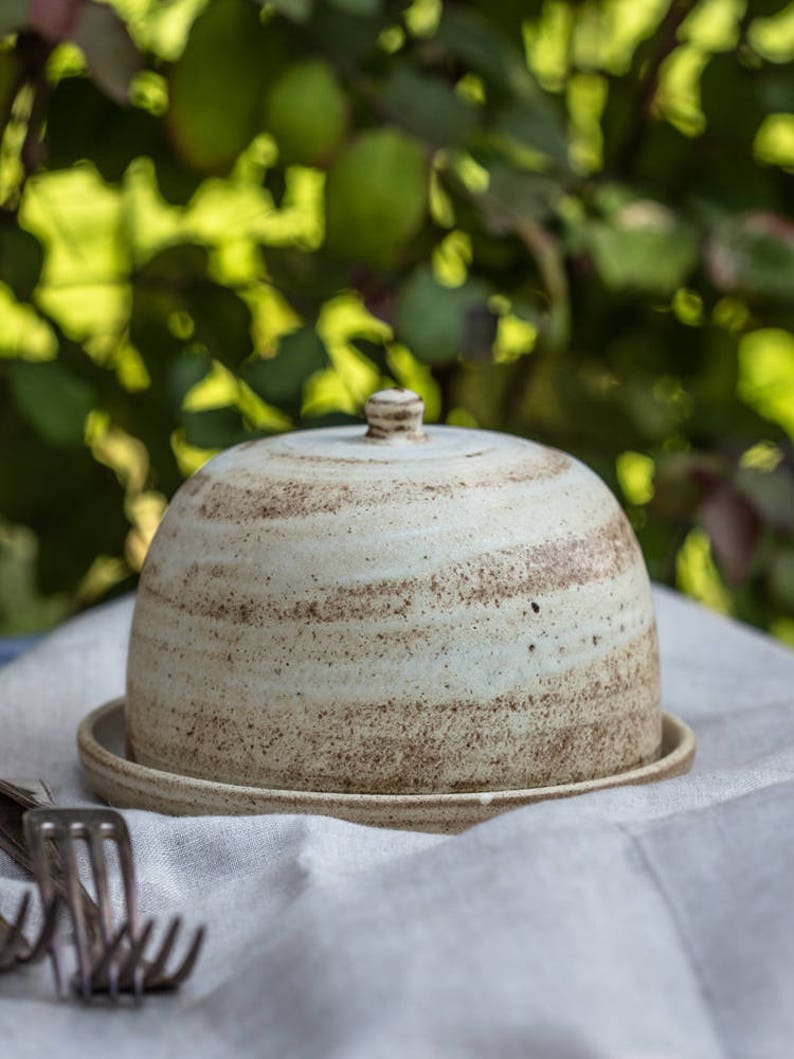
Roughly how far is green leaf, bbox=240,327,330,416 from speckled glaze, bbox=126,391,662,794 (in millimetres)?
370

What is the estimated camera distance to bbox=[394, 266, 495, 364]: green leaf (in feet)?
4.37

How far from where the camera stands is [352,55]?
4.51 feet

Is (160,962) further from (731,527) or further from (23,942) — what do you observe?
(731,527)

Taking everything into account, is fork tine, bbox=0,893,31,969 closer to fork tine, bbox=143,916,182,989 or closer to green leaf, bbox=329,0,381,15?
fork tine, bbox=143,916,182,989

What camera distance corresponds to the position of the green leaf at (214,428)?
3.98 ft

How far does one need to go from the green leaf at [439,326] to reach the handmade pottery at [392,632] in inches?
17.6

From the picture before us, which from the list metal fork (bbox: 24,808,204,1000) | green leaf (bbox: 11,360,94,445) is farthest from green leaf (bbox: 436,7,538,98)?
metal fork (bbox: 24,808,204,1000)

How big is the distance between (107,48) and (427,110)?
0.30 m

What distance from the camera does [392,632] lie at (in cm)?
81

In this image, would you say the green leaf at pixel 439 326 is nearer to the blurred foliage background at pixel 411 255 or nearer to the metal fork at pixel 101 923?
the blurred foliage background at pixel 411 255

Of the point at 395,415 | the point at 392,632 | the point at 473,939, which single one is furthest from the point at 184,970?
the point at 395,415

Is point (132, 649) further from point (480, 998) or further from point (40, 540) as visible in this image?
point (40, 540)

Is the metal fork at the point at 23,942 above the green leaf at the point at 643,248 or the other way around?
the other way around

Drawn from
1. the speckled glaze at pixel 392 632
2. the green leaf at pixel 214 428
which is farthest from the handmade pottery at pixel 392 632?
the green leaf at pixel 214 428
